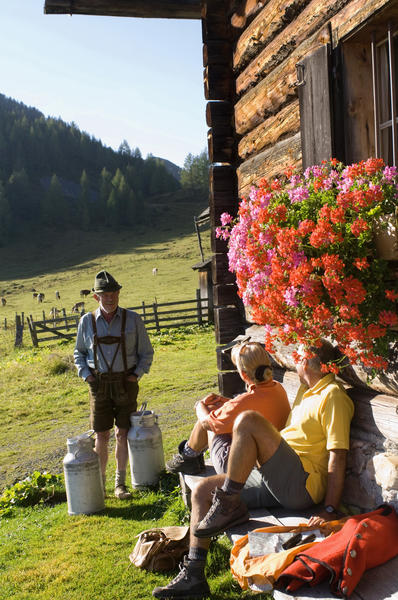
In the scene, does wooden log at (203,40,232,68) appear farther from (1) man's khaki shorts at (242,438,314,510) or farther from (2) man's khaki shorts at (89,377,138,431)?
(1) man's khaki shorts at (242,438,314,510)

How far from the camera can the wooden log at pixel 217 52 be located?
17.7 ft

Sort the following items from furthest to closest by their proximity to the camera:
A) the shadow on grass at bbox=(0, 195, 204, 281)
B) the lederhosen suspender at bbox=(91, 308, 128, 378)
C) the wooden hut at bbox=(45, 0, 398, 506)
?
the shadow on grass at bbox=(0, 195, 204, 281), the lederhosen suspender at bbox=(91, 308, 128, 378), the wooden hut at bbox=(45, 0, 398, 506)

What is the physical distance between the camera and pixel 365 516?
2771 mm

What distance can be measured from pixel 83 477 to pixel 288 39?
13.3 feet

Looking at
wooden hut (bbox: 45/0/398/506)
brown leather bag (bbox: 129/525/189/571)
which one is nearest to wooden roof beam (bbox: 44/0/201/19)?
wooden hut (bbox: 45/0/398/506)

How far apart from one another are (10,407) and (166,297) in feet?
79.3

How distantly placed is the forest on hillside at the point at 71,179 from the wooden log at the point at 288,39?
86.1m

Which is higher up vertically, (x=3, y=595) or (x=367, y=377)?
(x=367, y=377)

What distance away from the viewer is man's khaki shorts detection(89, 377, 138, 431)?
5.75 metres

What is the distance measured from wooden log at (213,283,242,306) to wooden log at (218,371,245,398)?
2.28 feet

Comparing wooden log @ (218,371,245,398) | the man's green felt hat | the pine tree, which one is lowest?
wooden log @ (218,371,245,398)

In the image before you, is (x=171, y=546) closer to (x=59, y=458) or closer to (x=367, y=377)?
(x=367, y=377)

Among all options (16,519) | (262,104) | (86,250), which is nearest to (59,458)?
(16,519)

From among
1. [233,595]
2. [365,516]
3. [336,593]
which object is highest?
[365,516]
